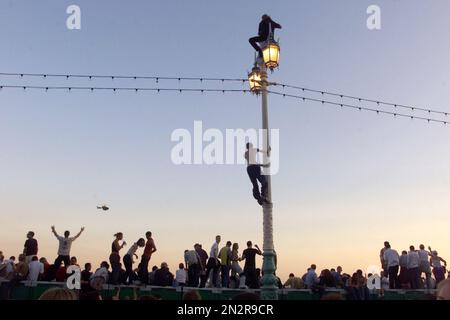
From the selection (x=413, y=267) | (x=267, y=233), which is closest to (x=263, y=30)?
(x=267, y=233)

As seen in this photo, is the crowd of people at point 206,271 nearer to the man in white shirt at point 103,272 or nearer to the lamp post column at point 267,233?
the man in white shirt at point 103,272

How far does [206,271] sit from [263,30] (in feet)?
26.5

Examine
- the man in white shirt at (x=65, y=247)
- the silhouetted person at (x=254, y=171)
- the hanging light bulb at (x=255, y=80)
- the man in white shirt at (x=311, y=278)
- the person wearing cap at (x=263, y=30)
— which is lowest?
the man in white shirt at (x=311, y=278)

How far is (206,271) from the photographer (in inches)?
616

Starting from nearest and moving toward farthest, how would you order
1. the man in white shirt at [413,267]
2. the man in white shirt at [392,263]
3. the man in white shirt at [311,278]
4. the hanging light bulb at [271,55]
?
the hanging light bulb at [271,55] → the man in white shirt at [311,278] → the man in white shirt at [392,263] → the man in white shirt at [413,267]

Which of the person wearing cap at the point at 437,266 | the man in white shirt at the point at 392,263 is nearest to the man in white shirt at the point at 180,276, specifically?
the man in white shirt at the point at 392,263

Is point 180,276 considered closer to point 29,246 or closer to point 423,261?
Result: point 29,246

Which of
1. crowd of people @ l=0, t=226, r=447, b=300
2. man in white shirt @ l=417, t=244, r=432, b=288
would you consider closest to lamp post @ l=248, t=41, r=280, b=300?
crowd of people @ l=0, t=226, r=447, b=300

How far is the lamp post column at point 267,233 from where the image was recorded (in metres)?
9.85

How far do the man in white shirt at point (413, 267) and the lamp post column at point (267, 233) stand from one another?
8306 mm

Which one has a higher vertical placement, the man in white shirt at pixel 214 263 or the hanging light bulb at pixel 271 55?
the hanging light bulb at pixel 271 55

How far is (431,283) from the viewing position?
1742cm

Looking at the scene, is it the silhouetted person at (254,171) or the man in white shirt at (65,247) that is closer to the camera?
the silhouetted person at (254,171)

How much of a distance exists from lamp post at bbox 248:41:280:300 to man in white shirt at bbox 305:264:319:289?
604 centimetres
